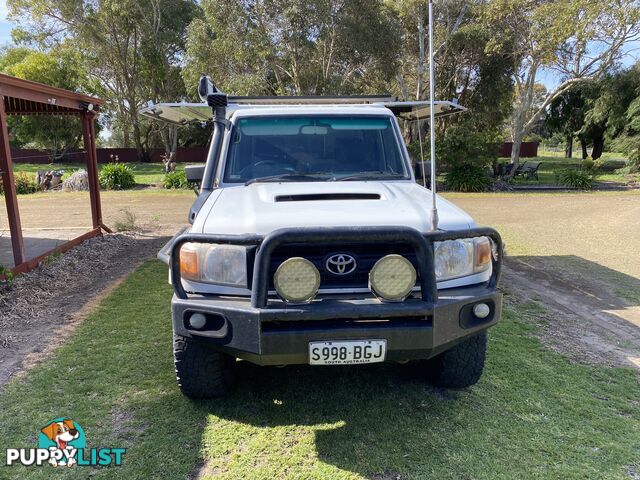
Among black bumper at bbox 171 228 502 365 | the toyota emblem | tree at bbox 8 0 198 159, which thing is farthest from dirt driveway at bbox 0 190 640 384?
tree at bbox 8 0 198 159

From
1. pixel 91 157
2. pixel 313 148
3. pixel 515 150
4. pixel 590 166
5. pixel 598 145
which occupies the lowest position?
pixel 590 166

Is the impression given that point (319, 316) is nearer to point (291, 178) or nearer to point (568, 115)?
point (291, 178)

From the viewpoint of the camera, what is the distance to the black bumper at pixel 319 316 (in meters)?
2.55

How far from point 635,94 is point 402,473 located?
27943 millimetres

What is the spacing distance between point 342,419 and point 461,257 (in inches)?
51.7

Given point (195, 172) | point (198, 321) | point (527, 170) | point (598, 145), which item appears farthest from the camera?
point (598, 145)

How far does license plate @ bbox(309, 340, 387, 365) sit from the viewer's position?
2.62m

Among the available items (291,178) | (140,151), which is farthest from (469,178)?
(140,151)

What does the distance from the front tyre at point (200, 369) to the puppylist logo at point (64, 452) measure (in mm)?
545

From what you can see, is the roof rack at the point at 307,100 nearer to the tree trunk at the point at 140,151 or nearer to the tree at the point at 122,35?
the tree at the point at 122,35

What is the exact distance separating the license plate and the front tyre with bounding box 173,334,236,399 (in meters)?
0.79

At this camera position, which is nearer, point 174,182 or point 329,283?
point 329,283

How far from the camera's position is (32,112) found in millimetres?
8820

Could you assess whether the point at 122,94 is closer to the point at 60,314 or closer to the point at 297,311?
the point at 60,314
